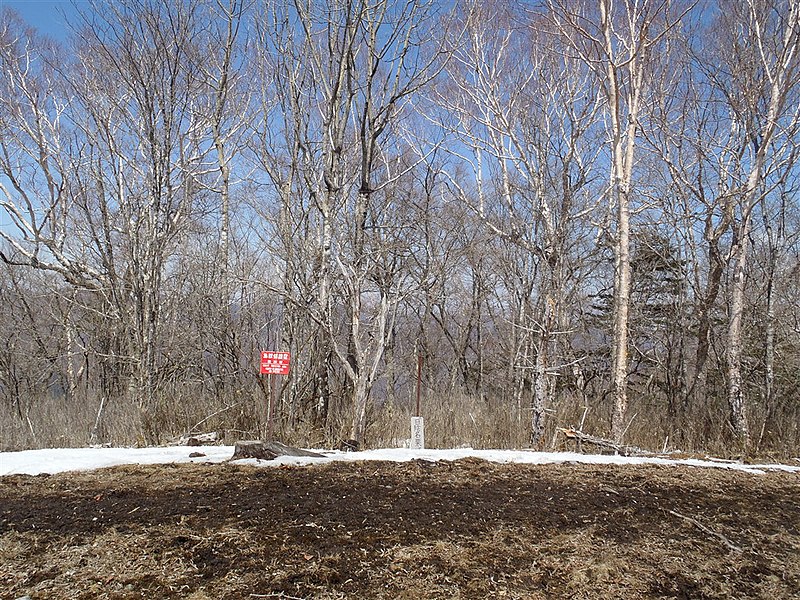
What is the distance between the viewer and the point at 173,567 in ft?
7.78

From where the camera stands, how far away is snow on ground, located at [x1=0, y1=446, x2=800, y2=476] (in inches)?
183

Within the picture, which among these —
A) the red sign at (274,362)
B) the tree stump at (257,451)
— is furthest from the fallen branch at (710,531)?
the red sign at (274,362)

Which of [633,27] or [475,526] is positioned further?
[633,27]

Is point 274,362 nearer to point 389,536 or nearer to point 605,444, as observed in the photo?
point 389,536

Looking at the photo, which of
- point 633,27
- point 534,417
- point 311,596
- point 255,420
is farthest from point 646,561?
point 633,27

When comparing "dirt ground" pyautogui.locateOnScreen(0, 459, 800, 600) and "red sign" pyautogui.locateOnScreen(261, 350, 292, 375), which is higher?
→ "red sign" pyautogui.locateOnScreen(261, 350, 292, 375)

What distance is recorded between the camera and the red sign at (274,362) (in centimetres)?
549

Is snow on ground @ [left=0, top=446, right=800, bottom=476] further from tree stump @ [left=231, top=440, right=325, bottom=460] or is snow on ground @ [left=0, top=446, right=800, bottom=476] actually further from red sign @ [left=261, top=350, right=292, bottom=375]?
red sign @ [left=261, top=350, right=292, bottom=375]

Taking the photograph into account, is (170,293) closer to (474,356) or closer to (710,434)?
(710,434)

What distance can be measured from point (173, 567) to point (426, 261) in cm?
1544

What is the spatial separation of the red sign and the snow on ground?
0.87 metres

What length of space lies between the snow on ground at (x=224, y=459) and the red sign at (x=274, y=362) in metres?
0.87

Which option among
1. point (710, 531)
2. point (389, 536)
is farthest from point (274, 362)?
point (710, 531)

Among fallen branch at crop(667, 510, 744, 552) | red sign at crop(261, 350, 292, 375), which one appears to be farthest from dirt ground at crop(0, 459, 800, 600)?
red sign at crop(261, 350, 292, 375)
